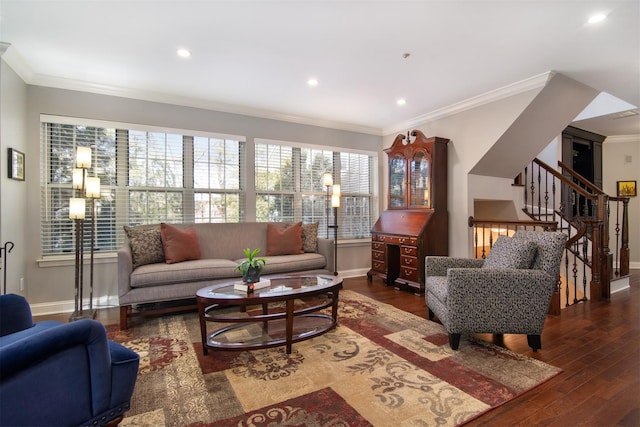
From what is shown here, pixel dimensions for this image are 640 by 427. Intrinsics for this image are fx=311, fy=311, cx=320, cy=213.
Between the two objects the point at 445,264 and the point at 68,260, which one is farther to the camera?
the point at 68,260

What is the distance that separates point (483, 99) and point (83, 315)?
5214 millimetres

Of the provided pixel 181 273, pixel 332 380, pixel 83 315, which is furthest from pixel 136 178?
pixel 332 380

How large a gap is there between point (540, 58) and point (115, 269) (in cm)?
512

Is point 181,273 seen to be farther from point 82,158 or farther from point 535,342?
point 535,342

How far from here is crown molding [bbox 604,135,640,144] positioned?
6.35 m

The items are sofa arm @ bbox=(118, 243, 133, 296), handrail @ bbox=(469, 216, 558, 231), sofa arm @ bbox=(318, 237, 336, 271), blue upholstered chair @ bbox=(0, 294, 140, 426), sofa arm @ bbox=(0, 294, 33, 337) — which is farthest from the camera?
sofa arm @ bbox=(318, 237, 336, 271)

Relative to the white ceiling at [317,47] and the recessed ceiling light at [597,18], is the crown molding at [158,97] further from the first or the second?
the recessed ceiling light at [597,18]

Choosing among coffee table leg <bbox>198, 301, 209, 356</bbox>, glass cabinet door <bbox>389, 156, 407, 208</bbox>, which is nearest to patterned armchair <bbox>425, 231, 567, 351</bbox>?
coffee table leg <bbox>198, 301, 209, 356</bbox>

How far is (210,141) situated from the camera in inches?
169

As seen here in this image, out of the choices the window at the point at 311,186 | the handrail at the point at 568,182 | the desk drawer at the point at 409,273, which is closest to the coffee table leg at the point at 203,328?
Result: the window at the point at 311,186

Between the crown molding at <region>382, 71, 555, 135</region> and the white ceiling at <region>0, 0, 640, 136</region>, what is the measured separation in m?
0.09

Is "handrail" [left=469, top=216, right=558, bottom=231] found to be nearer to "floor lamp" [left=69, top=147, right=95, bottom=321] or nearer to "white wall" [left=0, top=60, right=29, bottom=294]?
"floor lamp" [left=69, top=147, right=95, bottom=321]

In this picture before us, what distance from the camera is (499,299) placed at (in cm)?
236

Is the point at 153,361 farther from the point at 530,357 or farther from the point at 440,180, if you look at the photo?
the point at 440,180
